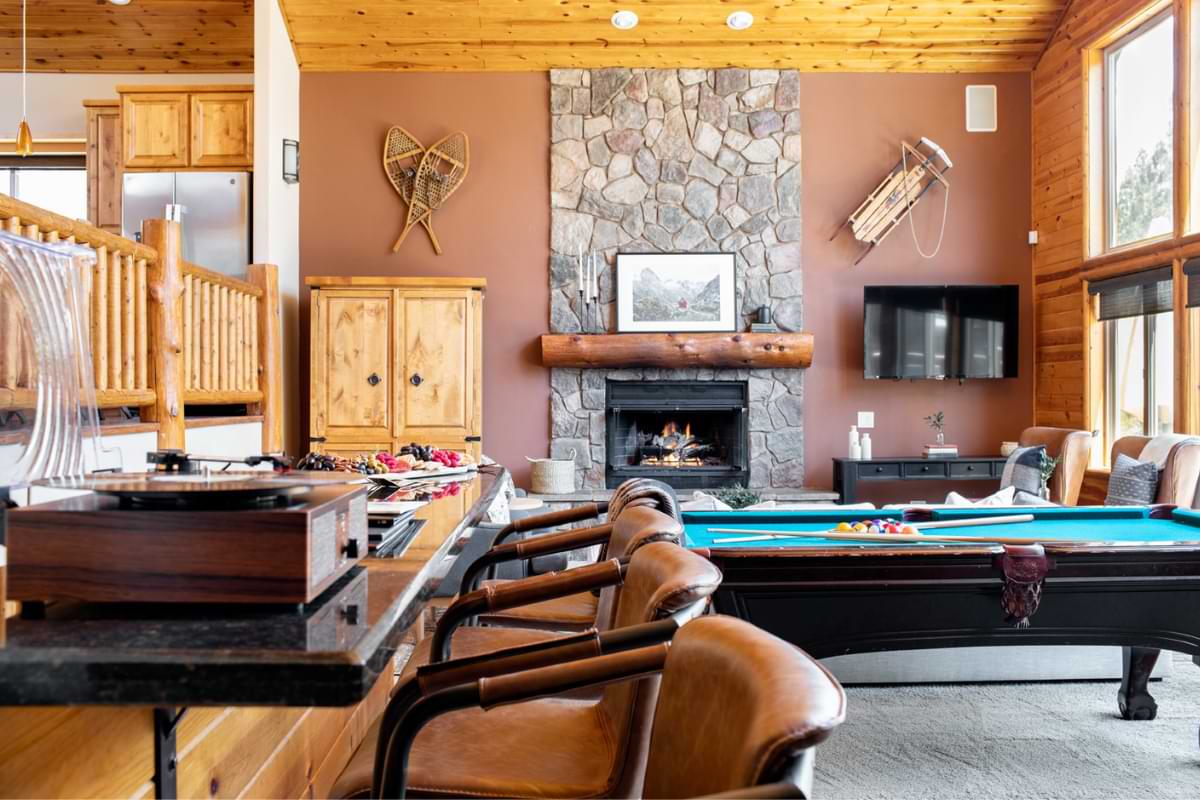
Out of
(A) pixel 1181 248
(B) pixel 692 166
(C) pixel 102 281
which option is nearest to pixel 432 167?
(B) pixel 692 166

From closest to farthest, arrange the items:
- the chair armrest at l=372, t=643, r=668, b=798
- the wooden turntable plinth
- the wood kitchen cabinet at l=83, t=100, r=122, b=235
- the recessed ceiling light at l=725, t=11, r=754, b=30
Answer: the wooden turntable plinth, the chair armrest at l=372, t=643, r=668, b=798, the recessed ceiling light at l=725, t=11, r=754, b=30, the wood kitchen cabinet at l=83, t=100, r=122, b=235

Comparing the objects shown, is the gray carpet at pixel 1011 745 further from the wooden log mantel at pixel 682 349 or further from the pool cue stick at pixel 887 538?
the wooden log mantel at pixel 682 349

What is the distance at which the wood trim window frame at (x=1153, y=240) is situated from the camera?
4.88 metres

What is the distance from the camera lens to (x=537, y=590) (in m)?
1.46

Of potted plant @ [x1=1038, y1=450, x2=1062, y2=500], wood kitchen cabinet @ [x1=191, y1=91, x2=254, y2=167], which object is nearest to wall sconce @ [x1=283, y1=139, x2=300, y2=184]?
wood kitchen cabinet @ [x1=191, y1=91, x2=254, y2=167]

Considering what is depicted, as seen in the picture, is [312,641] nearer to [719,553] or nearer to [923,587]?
[719,553]

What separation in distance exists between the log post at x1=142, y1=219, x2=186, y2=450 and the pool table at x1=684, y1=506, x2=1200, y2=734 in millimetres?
2569

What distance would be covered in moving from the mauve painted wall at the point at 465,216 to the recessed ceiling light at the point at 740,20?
1667 mm

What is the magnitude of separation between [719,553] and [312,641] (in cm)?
156

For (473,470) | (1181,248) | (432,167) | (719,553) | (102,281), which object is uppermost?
(432,167)

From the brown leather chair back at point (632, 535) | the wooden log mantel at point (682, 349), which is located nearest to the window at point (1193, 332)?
the wooden log mantel at point (682, 349)

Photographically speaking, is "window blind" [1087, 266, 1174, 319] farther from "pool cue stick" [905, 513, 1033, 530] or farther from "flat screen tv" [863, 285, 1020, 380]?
"pool cue stick" [905, 513, 1033, 530]

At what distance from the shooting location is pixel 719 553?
2.14m

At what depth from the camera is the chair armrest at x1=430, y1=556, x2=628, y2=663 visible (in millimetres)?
1440
